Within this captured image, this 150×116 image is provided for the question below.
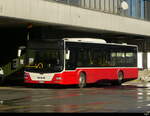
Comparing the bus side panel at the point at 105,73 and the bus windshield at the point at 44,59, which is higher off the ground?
the bus windshield at the point at 44,59

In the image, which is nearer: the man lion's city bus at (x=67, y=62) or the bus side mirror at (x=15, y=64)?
the man lion's city bus at (x=67, y=62)

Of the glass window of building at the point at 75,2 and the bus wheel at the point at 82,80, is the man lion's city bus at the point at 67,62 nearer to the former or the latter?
the bus wheel at the point at 82,80

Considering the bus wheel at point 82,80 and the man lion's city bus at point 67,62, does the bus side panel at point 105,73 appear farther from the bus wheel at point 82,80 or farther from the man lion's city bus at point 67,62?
the bus wheel at point 82,80

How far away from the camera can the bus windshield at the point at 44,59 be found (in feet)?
77.5

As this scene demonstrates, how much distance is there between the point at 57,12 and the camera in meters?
34.1

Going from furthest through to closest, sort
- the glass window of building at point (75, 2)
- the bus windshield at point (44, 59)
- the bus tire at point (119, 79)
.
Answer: the glass window of building at point (75, 2), the bus tire at point (119, 79), the bus windshield at point (44, 59)

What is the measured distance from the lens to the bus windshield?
23.6 metres

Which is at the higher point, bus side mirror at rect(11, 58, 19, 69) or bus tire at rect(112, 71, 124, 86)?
bus side mirror at rect(11, 58, 19, 69)

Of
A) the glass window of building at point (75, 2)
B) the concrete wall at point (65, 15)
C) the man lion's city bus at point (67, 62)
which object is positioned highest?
the glass window of building at point (75, 2)

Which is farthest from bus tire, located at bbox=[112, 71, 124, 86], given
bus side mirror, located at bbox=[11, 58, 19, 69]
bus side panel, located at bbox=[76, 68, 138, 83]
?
bus side mirror, located at bbox=[11, 58, 19, 69]

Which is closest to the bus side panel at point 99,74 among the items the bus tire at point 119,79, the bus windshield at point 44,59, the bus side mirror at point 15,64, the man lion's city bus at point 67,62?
the man lion's city bus at point 67,62

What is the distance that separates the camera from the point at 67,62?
23.9 m

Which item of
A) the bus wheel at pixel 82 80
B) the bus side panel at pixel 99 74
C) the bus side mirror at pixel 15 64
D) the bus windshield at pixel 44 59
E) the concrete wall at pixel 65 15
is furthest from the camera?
the bus side mirror at pixel 15 64

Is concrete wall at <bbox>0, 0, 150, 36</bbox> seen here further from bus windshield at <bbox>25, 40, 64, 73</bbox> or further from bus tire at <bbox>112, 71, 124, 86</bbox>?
bus tire at <bbox>112, 71, 124, 86</bbox>
